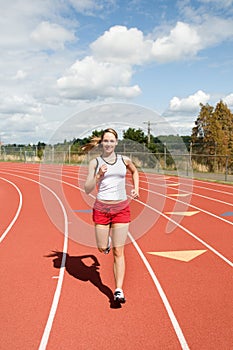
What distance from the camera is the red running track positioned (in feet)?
13.1

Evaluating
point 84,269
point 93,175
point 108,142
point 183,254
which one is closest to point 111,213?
point 93,175

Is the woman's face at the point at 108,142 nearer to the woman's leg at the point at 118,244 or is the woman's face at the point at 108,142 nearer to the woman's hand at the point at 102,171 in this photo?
the woman's hand at the point at 102,171

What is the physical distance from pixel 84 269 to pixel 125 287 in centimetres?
105

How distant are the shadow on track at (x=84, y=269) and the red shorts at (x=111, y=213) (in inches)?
37.8

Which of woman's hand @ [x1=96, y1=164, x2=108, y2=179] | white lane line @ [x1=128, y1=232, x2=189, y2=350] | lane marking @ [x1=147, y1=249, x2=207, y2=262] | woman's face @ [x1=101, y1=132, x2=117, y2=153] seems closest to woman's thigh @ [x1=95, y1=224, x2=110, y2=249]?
woman's hand @ [x1=96, y1=164, x2=108, y2=179]

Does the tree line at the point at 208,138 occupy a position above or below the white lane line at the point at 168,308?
above

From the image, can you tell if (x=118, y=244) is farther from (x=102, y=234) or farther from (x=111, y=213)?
(x=111, y=213)

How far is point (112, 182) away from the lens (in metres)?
4.63

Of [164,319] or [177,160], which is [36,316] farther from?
[177,160]

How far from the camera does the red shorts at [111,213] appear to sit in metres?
4.66

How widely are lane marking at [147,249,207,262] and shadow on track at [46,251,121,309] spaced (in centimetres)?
119

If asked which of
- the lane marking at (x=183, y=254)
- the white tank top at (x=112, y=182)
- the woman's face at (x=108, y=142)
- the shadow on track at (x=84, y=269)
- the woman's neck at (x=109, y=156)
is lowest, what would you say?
the shadow on track at (x=84, y=269)

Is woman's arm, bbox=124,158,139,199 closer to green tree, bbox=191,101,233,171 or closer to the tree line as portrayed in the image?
the tree line

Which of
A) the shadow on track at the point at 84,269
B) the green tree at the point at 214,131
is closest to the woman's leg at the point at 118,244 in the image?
the shadow on track at the point at 84,269
